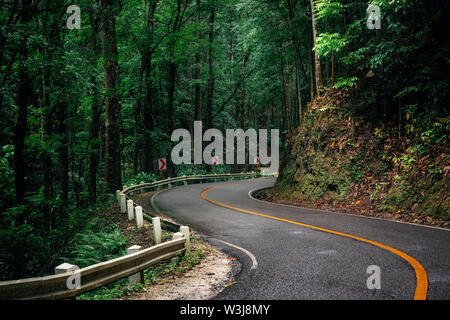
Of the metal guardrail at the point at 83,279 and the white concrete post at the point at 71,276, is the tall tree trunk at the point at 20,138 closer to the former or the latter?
the metal guardrail at the point at 83,279

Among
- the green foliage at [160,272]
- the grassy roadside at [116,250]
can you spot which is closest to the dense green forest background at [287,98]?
the grassy roadside at [116,250]

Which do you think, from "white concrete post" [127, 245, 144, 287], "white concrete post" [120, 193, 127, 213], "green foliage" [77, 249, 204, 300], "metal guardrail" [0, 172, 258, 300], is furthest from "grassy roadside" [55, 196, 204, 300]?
"metal guardrail" [0, 172, 258, 300]

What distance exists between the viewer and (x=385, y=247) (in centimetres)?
691

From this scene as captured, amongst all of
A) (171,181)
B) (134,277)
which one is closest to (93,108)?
(171,181)

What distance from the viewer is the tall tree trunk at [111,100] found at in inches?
572

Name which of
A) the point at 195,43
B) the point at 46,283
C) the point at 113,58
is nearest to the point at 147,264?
the point at 46,283

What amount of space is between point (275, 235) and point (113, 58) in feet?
36.7

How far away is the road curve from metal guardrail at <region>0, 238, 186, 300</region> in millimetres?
1542

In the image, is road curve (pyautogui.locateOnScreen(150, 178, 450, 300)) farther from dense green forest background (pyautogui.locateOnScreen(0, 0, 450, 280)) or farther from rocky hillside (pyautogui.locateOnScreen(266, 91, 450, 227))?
dense green forest background (pyautogui.locateOnScreen(0, 0, 450, 280))

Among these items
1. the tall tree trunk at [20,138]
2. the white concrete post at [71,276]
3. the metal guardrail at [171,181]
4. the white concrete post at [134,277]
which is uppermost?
the tall tree trunk at [20,138]

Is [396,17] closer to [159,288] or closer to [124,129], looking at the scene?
[159,288]

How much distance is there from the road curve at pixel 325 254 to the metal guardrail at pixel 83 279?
1542 millimetres

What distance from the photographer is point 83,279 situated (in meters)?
4.15

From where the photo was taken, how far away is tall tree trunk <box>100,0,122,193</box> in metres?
14.5
